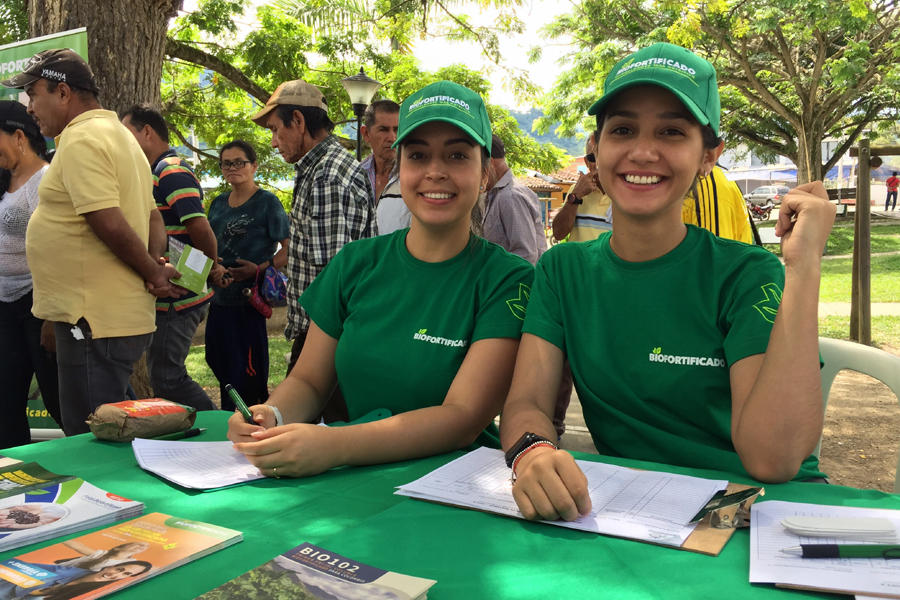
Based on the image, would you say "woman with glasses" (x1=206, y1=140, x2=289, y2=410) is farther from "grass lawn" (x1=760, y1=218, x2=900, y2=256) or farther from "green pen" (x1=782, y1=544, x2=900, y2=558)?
"grass lawn" (x1=760, y1=218, x2=900, y2=256)

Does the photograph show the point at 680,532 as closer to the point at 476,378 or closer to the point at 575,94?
the point at 476,378

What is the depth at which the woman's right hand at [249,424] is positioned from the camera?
1617 mm

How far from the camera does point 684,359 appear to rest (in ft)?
5.16

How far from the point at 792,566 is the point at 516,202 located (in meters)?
3.25

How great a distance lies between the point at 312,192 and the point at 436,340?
2025 mm

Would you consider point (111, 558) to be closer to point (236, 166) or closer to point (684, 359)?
point (684, 359)

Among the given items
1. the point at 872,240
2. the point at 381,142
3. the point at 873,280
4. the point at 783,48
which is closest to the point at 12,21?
the point at 381,142

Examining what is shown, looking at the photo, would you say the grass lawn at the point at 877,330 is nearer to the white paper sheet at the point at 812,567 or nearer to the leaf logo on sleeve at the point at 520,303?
the leaf logo on sleeve at the point at 520,303

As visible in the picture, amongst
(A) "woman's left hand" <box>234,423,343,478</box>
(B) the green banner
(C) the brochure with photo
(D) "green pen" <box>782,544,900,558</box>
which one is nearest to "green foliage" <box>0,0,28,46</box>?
(B) the green banner

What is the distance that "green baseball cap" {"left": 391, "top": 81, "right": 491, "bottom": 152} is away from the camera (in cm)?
181

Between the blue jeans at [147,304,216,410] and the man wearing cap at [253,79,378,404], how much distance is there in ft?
2.48

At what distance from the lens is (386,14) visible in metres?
8.30

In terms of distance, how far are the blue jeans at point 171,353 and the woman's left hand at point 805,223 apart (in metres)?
3.30

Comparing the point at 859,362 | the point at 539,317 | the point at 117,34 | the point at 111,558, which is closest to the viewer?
the point at 111,558
